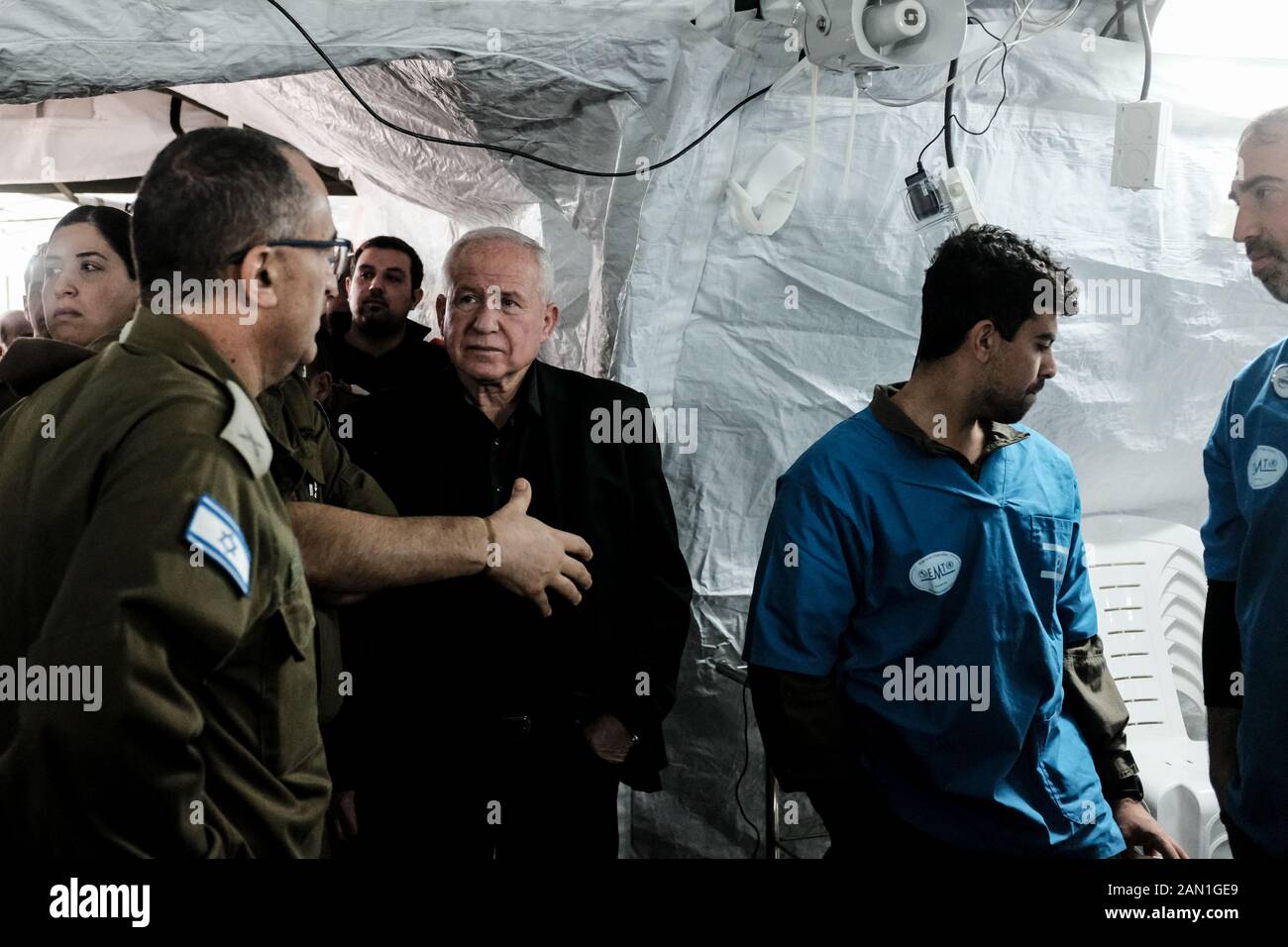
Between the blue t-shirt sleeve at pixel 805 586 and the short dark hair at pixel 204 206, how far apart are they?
2.86ft

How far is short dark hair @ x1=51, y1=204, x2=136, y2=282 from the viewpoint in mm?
1977

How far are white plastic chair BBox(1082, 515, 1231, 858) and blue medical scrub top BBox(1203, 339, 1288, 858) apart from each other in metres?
0.78

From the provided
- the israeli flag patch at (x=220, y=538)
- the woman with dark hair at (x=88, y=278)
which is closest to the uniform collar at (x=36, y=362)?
the israeli flag patch at (x=220, y=538)

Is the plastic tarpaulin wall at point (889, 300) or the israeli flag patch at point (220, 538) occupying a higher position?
the plastic tarpaulin wall at point (889, 300)

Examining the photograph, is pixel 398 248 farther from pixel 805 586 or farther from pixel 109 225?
pixel 805 586

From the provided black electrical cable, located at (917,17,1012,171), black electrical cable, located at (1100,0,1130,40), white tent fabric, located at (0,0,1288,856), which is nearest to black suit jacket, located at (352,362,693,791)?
white tent fabric, located at (0,0,1288,856)

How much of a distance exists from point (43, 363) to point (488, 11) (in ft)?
3.81

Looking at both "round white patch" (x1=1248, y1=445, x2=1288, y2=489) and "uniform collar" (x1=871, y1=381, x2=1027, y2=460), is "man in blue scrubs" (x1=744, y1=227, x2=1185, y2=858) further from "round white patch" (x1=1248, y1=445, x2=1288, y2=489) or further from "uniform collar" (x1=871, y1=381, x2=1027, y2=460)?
"round white patch" (x1=1248, y1=445, x2=1288, y2=489)

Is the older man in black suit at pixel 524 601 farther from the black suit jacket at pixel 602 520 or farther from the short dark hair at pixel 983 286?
the short dark hair at pixel 983 286

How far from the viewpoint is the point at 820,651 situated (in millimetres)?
1655

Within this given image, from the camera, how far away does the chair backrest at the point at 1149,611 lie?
2.55 metres

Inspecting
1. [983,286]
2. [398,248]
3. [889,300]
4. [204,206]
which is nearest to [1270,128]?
[983,286]

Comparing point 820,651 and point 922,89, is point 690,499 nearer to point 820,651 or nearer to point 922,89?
point 820,651
